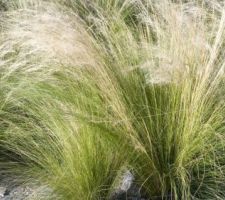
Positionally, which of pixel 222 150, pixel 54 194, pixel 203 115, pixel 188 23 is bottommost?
pixel 54 194

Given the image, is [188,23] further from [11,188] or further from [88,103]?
[11,188]

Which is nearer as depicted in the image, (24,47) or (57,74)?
(57,74)

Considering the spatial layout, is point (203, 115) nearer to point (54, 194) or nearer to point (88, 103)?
point (88, 103)

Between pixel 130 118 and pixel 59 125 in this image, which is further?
pixel 59 125

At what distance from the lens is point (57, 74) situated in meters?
2.43

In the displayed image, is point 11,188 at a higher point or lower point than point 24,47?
lower

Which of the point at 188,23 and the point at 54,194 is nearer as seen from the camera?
the point at 54,194

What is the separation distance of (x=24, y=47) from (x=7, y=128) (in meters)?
0.46

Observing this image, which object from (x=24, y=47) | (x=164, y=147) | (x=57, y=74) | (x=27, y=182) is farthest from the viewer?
(x=24, y=47)

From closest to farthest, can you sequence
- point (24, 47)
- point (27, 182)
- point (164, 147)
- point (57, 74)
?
point (164, 147), point (27, 182), point (57, 74), point (24, 47)

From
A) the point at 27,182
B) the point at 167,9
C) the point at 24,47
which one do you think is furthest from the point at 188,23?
the point at 27,182

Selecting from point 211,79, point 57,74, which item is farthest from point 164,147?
point 57,74

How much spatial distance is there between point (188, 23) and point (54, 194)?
0.98m

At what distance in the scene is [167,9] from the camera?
246 cm
